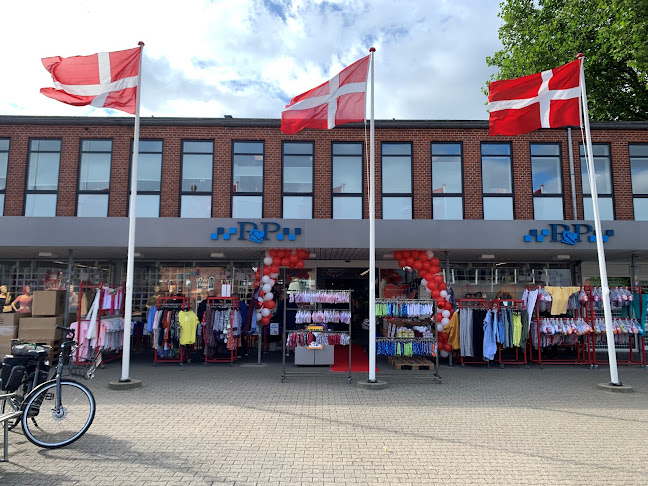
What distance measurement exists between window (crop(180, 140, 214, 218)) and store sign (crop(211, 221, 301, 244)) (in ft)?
8.63

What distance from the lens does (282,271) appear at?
14.7 metres

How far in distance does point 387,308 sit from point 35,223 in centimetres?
840

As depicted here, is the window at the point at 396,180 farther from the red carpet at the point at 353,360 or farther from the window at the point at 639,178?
the window at the point at 639,178

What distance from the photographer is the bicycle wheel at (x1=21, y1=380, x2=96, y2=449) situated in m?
5.55

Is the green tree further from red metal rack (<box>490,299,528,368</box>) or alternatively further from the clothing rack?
the clothing rack

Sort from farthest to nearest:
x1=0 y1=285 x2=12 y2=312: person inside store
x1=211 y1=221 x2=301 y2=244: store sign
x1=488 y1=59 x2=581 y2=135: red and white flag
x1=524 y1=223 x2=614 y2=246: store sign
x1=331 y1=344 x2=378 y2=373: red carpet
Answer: x1=0 y1=285 x2=12 y2=312: person inside store, x1=524 y1=223 x2=614 y2=246: store sign, x1=331 y1=344 x2=378 y2=373: red carpet, x1=211 y1=221 x2=301 y2=244: store sign, x1=488 y1=59 x2=581 y2=135: red and white flag

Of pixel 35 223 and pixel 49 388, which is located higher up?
pixel 35 223

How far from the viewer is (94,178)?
1358 cm

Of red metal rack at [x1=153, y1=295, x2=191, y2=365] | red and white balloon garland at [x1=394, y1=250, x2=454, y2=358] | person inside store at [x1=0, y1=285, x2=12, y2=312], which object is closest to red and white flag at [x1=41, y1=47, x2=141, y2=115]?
red metal rack at [x1=153, y1=295, x2=191, y2=365]

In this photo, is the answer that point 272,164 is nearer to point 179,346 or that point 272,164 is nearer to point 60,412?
point 179,346

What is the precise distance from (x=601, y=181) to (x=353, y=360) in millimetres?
9064

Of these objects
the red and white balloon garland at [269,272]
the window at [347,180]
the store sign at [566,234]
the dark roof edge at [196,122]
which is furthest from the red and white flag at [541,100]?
the red and white balloon garland at [269,272]

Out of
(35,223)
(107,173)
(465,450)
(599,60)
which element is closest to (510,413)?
(465,450)

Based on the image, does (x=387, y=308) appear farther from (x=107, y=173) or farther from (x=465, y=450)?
(x=107, y=173)
